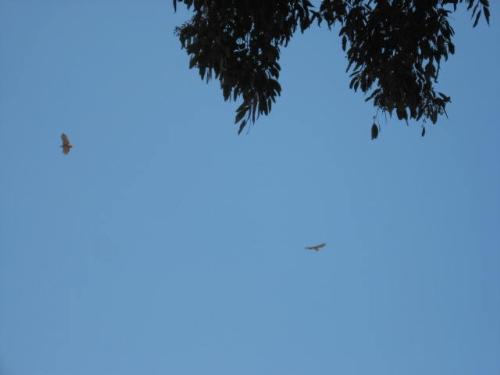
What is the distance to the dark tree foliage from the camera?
17.9 feet

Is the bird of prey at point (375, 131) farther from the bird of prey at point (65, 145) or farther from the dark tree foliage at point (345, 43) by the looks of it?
the bird of prey at point (65, 145)

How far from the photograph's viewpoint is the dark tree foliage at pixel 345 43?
546cm

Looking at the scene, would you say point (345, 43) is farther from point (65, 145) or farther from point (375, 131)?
point (65, 145)

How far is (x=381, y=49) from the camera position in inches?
226

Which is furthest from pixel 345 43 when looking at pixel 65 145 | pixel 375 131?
pixel 65 145

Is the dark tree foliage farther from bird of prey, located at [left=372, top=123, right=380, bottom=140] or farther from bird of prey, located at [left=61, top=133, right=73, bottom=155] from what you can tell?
bird of prey, located at [left=61, top=133, right=73, bottom=155]

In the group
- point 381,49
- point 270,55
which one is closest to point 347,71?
point 381,49

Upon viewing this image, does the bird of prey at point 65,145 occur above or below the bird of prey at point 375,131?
above

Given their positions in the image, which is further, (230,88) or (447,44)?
(447,44)

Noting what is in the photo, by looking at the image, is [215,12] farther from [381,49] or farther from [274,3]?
[381,49]

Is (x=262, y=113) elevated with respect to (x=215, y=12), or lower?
lower

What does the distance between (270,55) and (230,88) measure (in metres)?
0.40

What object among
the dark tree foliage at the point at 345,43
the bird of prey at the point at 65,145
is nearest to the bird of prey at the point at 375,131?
the dark tree foliage at the point at 345,43

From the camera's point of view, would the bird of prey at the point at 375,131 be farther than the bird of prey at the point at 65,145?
No
